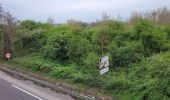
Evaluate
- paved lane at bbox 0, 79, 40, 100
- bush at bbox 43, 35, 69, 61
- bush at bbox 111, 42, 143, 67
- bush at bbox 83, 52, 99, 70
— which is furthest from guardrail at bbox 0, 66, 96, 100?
bush at bbox 111, 42, 143, 67

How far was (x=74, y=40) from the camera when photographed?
104 feet

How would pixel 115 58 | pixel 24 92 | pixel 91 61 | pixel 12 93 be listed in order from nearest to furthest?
1. pixel 12 93
2. pixel 24 92
3. pixel 115 58
4. pixel 91 61

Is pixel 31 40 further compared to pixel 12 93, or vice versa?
pixel 31 40

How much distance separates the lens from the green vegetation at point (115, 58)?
22312mm

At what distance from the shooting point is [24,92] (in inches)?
931

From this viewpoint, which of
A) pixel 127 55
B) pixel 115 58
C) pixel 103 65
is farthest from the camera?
pixel 115 58

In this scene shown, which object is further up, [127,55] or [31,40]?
[127,55]

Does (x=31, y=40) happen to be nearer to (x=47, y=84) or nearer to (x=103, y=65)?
(x=47, y=84)

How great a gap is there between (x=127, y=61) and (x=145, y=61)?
141 centimetres

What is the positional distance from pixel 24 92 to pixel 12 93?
2.52 feet

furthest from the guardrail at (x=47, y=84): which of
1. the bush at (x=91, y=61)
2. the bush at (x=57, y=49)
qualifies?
the bush at (x=57, y=49)

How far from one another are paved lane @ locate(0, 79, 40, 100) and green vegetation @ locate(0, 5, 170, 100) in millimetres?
4124

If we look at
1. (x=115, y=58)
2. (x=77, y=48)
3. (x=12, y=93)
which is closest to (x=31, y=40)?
(x=77, y=48)

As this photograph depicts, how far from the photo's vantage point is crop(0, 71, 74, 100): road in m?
22.2
